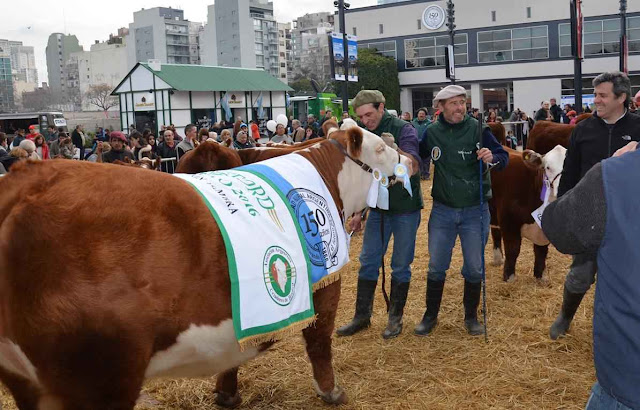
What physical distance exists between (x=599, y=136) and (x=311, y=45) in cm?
13434

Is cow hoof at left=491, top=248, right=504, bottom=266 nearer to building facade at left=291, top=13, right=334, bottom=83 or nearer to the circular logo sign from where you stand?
the circular logo sign

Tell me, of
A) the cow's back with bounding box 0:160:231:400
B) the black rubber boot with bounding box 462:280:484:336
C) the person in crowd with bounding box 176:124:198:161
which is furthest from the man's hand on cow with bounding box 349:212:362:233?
the person in crowd with bounding box 176:124:198:161

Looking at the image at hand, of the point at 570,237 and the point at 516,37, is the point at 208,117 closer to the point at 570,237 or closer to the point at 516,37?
the point at 516,37

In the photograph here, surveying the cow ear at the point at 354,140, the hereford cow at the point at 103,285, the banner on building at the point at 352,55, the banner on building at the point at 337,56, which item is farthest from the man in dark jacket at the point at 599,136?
the banner on building at the point at 352,55

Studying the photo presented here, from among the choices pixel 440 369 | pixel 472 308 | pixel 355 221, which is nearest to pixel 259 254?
pixel 355 221

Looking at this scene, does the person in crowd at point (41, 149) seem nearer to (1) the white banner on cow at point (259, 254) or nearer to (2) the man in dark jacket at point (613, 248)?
(1) the white banner on cow at point (259, 254)

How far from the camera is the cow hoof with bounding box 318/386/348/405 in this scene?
4008 mm

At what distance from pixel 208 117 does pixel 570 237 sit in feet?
120

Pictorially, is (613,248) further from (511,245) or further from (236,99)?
(236,99)

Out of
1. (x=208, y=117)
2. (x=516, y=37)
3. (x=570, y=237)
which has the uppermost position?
(x=516, y=37)

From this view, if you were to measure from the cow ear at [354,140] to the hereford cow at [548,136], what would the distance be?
205 inches

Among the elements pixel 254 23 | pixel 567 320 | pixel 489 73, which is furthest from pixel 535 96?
pixel 254 23

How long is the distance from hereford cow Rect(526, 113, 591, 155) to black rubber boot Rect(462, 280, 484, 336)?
3.98 m

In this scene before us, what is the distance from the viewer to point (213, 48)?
109 m
